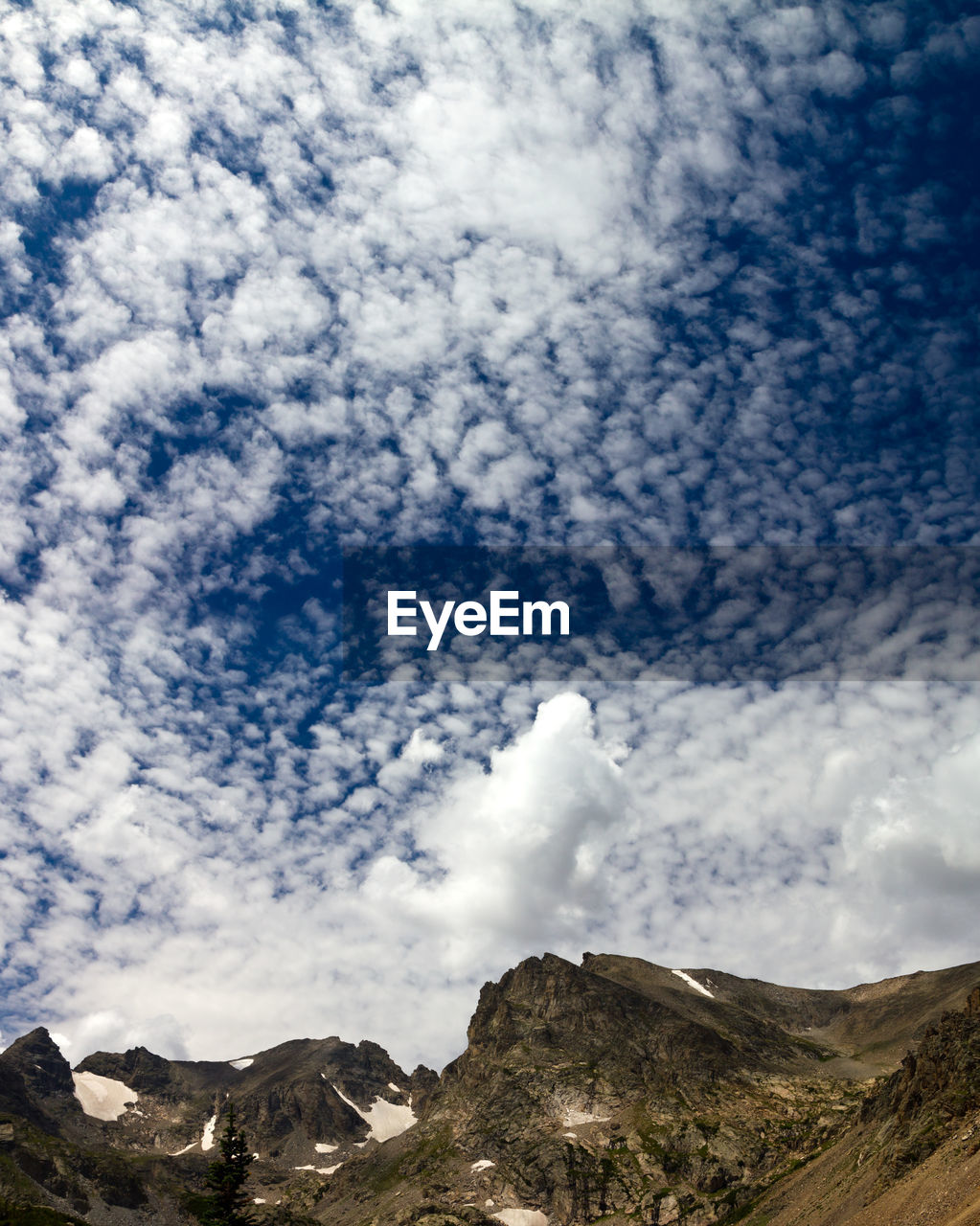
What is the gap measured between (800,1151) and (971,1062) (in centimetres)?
9098

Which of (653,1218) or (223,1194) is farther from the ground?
(223,1194)

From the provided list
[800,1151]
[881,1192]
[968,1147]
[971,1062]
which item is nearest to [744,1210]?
[800,1151]

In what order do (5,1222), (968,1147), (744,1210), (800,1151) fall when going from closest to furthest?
1. (968,1147)
2. (5,1222)
3. (744,1210)
4. (800,1151)

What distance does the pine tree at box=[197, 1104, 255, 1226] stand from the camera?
105188 mm

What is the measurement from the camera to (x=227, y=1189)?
107312 mm

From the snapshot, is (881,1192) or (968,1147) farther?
(881,1192)

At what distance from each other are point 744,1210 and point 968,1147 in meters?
103

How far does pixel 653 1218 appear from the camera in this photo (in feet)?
656

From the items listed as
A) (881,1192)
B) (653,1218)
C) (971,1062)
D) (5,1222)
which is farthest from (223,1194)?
(653,1218)

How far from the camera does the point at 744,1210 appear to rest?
559ft

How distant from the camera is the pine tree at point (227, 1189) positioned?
4141 inches

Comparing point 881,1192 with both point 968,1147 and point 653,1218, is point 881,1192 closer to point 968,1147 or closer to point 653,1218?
point 968,1147

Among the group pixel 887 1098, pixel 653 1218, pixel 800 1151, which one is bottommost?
pixel 653 1218

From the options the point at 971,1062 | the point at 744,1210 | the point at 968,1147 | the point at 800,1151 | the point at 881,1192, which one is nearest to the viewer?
the point at 968,1147
